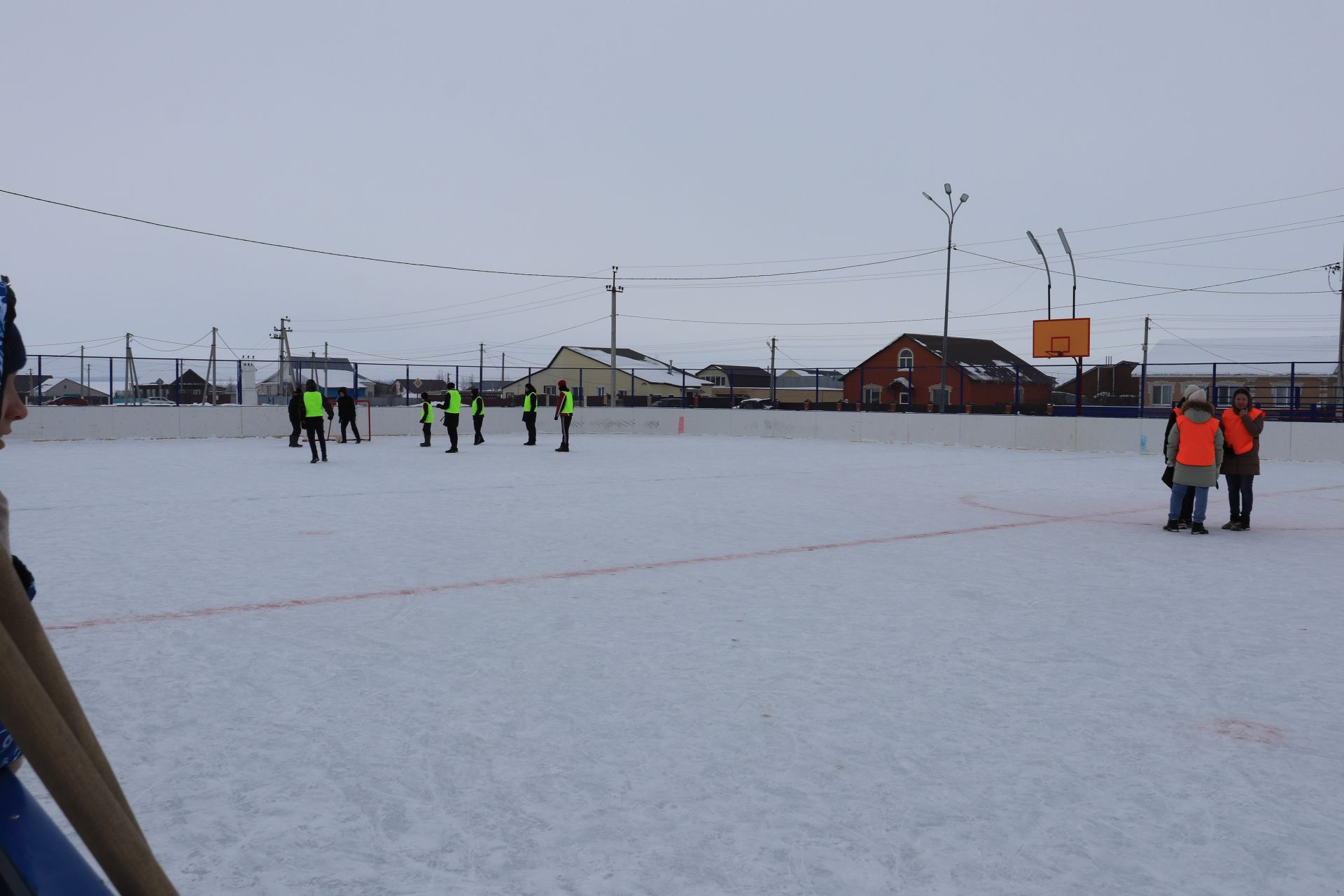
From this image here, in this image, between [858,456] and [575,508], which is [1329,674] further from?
[858,456]

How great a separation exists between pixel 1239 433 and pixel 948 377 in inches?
1600

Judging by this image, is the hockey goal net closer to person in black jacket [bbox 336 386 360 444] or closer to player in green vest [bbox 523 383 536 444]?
person in black jacket [bbox 336 386 360 444]

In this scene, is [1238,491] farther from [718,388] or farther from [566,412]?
[718,388]

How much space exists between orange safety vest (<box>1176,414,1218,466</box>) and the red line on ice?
218cm

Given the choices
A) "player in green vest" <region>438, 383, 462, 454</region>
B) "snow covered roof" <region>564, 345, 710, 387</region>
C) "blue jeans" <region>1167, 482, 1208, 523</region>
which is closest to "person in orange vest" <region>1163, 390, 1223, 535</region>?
"blue jeans" <region>1167, 482, 1208, 523</region>

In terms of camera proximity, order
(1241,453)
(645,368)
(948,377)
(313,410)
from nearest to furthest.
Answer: (1241,453) < (313,410) < (948,377) < (645,368)

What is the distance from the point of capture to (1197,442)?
10.7 metres

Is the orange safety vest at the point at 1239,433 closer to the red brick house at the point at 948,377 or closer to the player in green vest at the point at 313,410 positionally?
the player in green vest at the point at 313,410

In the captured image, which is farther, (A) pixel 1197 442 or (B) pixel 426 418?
(B) pixel 426 418

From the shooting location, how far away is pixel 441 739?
4242mm

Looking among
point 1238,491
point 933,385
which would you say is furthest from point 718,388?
point 1238,491

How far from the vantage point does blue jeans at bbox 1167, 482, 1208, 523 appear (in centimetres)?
1085

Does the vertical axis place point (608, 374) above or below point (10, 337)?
above

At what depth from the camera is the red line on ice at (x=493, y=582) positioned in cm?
638
